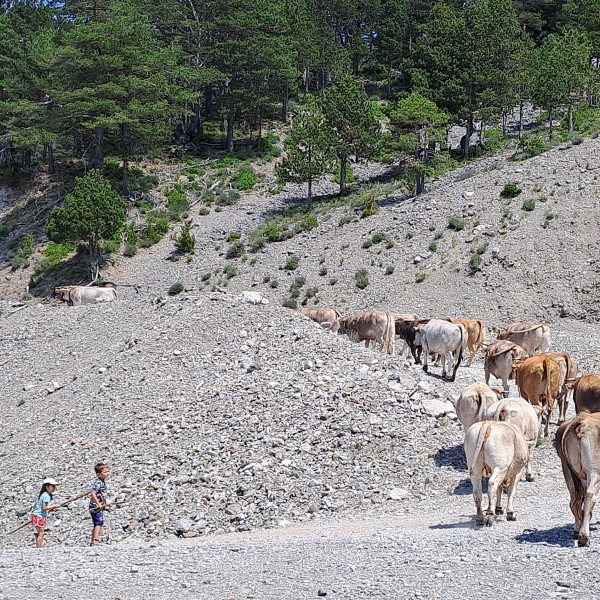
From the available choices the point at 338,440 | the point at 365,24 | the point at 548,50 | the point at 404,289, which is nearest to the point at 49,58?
the point at 404,289

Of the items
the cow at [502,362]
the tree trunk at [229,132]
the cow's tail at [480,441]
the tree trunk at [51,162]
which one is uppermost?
the tree trunk at [229,132]

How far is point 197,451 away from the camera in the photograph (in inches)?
679

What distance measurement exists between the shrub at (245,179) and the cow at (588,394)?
4335 centimetres

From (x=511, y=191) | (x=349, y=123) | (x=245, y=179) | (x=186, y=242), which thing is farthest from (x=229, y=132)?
(x=511, y=191)

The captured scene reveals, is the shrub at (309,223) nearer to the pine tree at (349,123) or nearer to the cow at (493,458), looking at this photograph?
the pine tree at (349,123)

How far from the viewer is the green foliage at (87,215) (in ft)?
157

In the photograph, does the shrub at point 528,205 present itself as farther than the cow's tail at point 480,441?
Yes

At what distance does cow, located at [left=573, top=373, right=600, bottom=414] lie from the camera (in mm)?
16547

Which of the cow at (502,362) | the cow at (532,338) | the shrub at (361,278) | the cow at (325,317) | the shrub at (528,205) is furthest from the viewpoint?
the shrub at (528,205)

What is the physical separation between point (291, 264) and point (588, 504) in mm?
35791

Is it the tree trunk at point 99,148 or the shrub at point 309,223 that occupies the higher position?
the tree trunk at point 99,148

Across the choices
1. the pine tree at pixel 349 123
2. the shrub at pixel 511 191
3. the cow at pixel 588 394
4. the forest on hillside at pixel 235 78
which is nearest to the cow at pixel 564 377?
the cow at pixel 588 394

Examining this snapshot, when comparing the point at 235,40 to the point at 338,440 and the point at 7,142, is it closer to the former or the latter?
the point at 7,142

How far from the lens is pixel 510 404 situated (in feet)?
47.4
